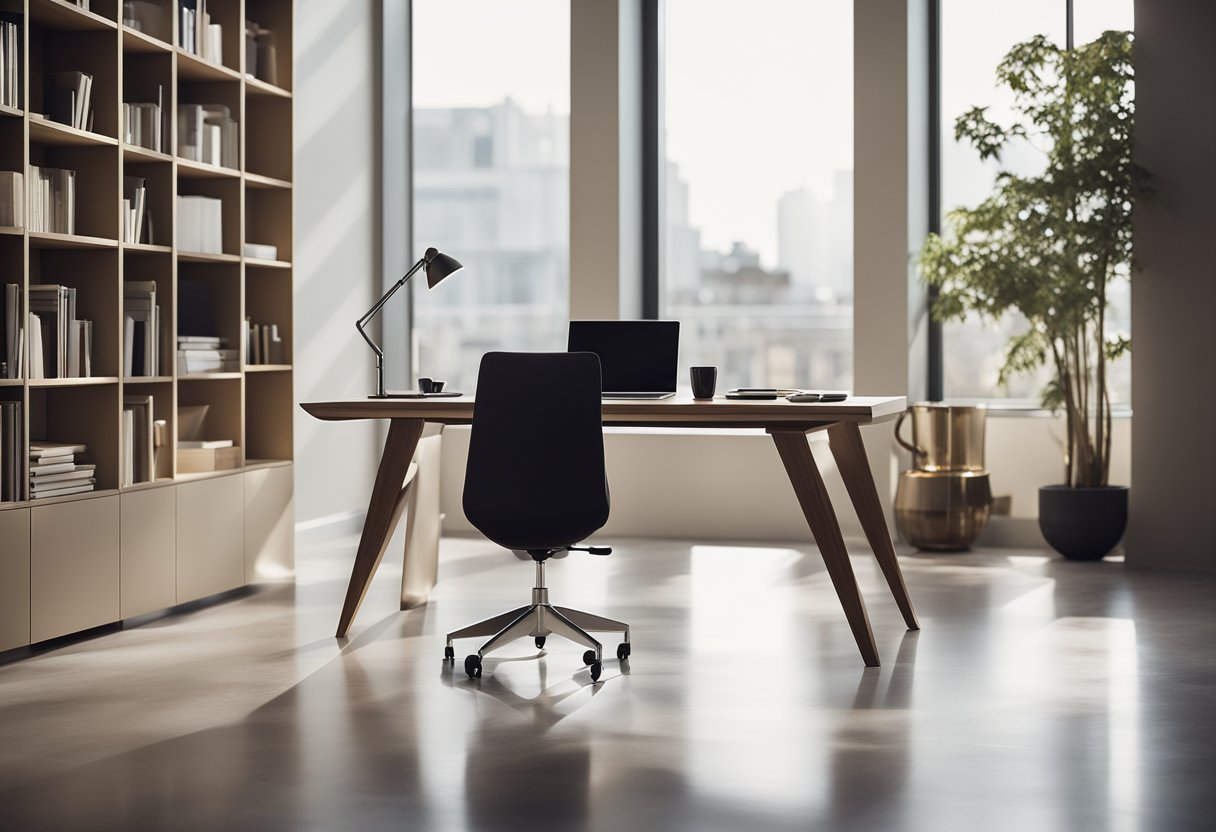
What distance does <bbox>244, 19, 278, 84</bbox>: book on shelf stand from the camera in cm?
595

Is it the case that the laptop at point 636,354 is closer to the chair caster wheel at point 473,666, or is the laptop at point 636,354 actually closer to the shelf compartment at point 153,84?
the chair caster wheel at point 473,666

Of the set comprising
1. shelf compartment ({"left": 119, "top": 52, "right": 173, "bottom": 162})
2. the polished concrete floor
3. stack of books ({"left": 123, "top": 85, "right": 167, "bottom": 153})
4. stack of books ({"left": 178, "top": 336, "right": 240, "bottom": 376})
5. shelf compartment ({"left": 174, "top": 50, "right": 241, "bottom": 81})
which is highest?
shelf compartment ({"left": 174, "top": 50, "right": 241, "bottom": 81})

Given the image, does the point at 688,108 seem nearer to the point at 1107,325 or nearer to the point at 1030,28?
the point at 1030,28

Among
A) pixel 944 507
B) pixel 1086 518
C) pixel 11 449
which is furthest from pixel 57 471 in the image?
pixel 1086 518

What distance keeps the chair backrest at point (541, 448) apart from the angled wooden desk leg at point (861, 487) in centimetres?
102

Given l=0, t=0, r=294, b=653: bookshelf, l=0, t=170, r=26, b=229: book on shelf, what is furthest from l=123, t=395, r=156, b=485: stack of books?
l=0, t=170, r=26, b=229: book on shelf

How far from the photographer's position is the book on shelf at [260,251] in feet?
19.0

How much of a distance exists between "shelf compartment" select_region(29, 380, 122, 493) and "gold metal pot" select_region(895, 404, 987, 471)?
380cm

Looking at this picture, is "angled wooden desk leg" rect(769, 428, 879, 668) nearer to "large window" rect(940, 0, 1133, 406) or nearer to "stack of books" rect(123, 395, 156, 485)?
"stack of books" rect(123, 395, 156, 485)

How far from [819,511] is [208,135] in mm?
2931

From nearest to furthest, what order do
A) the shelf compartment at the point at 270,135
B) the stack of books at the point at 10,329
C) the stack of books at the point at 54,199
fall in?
the stack of books at the point at 10,329 < the stack of books at the point at 54,199 < the shelf compartment at the point at 270,135

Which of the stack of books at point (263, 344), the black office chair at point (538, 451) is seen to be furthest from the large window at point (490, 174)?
the black office chair at point (538, 451)

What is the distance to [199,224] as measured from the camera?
5.50m

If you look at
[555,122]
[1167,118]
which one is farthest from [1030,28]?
[555,122]
